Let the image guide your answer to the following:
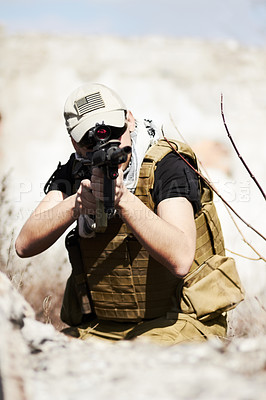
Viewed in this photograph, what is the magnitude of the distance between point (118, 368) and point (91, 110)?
4.12ft

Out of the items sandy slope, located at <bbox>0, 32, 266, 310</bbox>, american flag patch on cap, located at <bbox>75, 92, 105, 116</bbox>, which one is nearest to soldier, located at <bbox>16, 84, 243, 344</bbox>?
american flag patch on cap, located at <bbox>75, 92, 105, 116</bbox>

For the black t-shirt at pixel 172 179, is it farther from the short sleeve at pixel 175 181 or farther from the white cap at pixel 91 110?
the white cap at pixel 91 110

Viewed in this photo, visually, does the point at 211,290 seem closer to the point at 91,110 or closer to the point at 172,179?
the point at 172,179

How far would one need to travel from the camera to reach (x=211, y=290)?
2467 millimetres

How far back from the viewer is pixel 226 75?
17453 mm

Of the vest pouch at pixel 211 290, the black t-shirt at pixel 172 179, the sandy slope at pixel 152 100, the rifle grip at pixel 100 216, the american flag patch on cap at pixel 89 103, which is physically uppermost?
the sandy slope at pixel 152 100

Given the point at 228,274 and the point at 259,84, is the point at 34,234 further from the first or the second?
the point at 259,84

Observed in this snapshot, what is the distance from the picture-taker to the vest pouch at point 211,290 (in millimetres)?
2416

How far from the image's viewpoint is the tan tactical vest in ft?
7.95

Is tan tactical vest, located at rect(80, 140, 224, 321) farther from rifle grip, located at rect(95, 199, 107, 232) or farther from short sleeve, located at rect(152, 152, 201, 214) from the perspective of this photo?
rifle grip, located at rect(95, 199, 107, 232)

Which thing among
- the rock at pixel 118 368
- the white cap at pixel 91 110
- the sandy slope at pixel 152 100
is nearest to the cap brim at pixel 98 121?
the white cap at pixel 91 110

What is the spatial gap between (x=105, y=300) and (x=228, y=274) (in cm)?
57

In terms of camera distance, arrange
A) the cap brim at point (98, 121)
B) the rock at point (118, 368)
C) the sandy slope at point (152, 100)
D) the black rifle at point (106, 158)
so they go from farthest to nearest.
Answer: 1. the sandy slope at point (152, 100)
2. the cap brim at point (98, 121)
3. the black rifle at point (106, 158)
4. the rock at point (118, 368)

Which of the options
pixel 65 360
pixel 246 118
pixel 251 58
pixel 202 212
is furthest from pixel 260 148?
pixel 251 58
